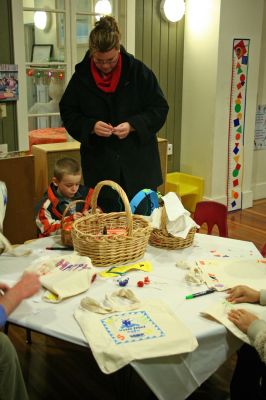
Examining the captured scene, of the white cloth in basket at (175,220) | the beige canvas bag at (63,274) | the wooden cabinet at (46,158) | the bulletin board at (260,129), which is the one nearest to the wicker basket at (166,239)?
the white cloth in basket at (175,220)

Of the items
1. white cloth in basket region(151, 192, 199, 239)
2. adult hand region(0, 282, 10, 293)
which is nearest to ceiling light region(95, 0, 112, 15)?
white cloth in basket region(151, 192, 199, 239)

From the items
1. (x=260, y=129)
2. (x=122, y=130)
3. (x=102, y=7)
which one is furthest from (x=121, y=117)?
(x=260, y=129)

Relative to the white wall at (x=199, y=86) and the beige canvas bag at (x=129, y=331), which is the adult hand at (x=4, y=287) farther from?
the white wall at (x=199, y=86)

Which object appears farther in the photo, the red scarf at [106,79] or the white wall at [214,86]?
the white wall at [214,86]

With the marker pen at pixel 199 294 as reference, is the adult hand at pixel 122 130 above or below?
above

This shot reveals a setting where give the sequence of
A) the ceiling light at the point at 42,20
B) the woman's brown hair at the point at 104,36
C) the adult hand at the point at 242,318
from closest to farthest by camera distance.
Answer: the adult hand at the point at 242,318 < the woman's brown hair at the point at 104,36 < the ceiling light at the point at 42,20

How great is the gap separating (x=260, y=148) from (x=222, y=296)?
12.1 ft

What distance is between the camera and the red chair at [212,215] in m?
2.49

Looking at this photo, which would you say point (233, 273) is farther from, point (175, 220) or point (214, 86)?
point (214, 86)

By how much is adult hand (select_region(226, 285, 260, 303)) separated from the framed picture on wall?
2.86 meters

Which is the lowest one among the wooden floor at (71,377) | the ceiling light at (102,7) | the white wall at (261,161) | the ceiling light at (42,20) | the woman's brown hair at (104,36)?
the wooden floor at (71,377)

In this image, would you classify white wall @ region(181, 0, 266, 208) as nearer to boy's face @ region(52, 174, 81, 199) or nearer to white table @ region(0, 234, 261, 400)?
boy's face @ region(52, 174, 81, 199)

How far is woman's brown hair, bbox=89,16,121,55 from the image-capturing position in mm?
2072

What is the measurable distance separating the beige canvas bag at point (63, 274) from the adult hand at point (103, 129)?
0.76 meters
